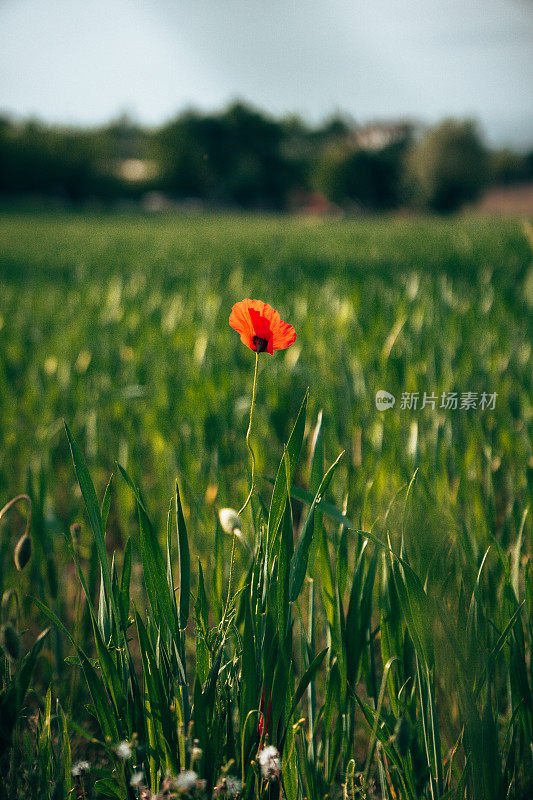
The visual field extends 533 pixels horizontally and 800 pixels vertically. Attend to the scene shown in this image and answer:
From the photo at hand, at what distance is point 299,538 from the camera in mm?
566

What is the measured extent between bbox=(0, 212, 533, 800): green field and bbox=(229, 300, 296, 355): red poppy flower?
0.40 ft

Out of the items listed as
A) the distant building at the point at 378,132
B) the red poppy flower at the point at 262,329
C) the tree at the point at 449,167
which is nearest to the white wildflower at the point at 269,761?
the red poppy flower at the point at 262,329

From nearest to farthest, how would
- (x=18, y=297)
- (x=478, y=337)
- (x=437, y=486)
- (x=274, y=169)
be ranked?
(x=437, y=486)
(x=478, y=337)
(x=18, y=297)
(x=274, y=169)

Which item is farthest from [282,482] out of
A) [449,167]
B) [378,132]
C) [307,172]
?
[449,167]

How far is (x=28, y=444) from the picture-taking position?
1.77 metres

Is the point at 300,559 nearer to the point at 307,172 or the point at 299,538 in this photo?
the point at 299,538

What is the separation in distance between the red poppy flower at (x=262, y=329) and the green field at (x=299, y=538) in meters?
0.12

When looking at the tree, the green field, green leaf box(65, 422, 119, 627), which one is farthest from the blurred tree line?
green leaf box(65, 422, 119, 627)

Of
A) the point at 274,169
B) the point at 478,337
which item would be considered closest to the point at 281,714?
the point at 478,337

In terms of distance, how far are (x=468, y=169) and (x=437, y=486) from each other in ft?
110

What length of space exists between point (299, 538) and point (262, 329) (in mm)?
215

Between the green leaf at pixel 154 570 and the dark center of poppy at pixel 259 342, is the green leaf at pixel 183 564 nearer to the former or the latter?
the green leaf at pixel 154 570

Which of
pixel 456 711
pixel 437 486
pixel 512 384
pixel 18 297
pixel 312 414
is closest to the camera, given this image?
pixel 456 711

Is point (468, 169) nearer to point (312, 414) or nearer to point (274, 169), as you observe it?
point (274, 169)
